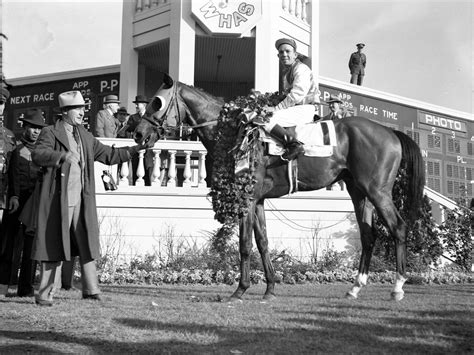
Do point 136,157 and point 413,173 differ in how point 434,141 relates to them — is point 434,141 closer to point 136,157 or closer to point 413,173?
point 136,157

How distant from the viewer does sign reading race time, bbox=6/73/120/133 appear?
57.4 ft

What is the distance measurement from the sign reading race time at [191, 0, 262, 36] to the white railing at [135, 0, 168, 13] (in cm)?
146

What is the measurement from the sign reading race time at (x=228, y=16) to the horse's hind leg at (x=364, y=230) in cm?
781

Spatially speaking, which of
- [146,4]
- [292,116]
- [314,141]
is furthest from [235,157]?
[146,4]

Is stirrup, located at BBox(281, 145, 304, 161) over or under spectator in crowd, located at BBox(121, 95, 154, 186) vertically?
under

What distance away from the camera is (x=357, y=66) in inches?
782

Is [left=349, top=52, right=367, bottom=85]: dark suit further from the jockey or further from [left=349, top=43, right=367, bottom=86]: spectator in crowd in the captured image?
the jockey

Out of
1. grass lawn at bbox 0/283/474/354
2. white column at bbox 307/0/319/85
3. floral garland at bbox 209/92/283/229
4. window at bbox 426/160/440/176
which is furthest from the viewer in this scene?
window at bbox 426/160/440/176

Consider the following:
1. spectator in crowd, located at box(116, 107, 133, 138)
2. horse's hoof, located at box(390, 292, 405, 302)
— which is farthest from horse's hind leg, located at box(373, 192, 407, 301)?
spectator in crowd, located at box(116, 107, 133, 138)

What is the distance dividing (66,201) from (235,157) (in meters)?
1.99

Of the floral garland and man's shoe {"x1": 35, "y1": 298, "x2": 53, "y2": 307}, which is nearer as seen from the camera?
man's shoe {"x1": 35, "y1": 298, "x2": 53, "y2": 307}

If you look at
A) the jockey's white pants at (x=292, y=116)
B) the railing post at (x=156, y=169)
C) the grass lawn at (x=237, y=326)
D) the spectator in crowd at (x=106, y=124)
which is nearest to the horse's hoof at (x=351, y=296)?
the grass lawn at (x=237, y=326)

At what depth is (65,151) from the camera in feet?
20.2

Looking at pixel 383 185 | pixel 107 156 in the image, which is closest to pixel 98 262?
pixel 107 156
